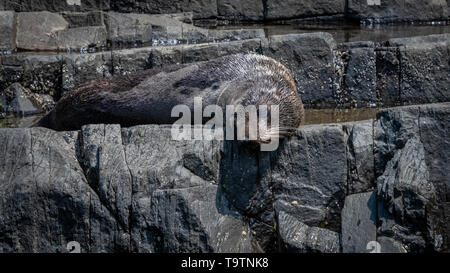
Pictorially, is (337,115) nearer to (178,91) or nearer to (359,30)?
(178,91)

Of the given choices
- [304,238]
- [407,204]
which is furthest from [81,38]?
[407,204]

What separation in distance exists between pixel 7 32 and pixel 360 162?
18.6 feet

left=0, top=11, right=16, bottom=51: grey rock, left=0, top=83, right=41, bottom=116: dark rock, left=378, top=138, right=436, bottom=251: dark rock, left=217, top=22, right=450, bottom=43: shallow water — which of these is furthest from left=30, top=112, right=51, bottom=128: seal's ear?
left=217, top=22, right=450, bottom=43: shallow water

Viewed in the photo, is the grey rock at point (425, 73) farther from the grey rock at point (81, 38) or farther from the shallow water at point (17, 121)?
the grey rock at point (81, 38)

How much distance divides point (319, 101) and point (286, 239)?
2.80m

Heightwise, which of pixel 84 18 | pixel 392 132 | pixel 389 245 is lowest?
pixel 389 245

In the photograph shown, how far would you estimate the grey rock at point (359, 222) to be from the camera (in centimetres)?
445

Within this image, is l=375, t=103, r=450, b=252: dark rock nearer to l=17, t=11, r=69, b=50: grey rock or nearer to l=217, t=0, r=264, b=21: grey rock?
l=17, t=11, r=69, b=50: grey rock

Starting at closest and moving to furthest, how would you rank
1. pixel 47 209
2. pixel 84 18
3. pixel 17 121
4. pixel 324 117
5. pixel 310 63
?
pixel 47 209 → pixel 324 117 → pixel 17 121 → pixel 310 63 → pixel 84 18

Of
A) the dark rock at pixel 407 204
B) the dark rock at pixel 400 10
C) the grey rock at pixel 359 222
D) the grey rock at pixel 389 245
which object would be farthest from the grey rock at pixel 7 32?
the grey rock at pixel 389 245

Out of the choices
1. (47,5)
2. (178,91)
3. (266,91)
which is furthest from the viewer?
(47,5)

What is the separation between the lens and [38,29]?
29.7ft

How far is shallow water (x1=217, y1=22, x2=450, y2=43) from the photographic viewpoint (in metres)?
9.38
